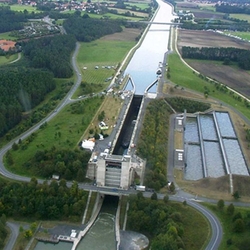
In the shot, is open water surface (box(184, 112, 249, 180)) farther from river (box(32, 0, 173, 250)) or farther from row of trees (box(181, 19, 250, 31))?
row of trees (box(181, 19, 250, 31))

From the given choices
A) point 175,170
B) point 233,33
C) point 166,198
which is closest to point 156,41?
point 233,33

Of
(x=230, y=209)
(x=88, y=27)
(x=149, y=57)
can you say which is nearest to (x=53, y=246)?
(x=230, y=209)

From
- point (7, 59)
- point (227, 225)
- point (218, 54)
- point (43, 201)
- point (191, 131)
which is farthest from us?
point (218, 54)

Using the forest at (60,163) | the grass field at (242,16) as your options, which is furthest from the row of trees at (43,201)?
the grass field at (242,16)

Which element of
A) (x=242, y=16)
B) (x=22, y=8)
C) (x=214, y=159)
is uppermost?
(x=22, y=8)

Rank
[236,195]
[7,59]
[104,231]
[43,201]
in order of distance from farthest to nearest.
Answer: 1. [7,59]
2. [236,195]
3. [43,201]
4. [104,231]

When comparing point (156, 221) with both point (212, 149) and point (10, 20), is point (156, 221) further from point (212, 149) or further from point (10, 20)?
point (10, 20)
